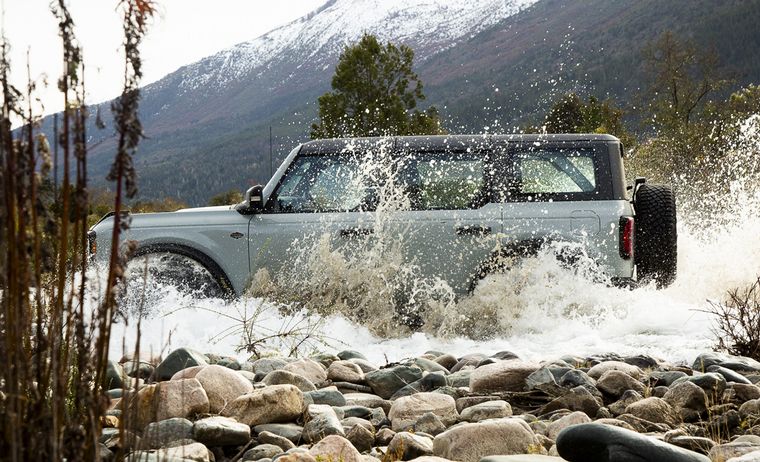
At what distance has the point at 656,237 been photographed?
7516mm

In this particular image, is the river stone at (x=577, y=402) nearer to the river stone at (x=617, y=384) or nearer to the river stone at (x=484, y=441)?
the river stone at (x=617, y=384)

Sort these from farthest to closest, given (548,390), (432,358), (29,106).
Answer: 1. (432,358)
2. (548,390)
3. (29,106)

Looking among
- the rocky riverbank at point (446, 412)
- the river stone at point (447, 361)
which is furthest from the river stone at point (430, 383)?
the river stone at point (447, 361)

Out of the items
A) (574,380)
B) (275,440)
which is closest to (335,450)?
(275,440)

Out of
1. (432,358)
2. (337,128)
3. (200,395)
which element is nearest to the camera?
(200,395)

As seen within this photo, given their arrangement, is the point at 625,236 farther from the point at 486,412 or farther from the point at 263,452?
the point at 263,452

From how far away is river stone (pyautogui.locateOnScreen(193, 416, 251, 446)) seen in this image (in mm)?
3463

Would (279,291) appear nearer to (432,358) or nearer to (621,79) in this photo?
(432,358)

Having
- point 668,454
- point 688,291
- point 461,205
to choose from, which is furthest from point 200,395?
point 688,291

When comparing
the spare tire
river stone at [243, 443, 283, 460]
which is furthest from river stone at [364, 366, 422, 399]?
the spare tire

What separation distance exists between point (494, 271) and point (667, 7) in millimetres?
146725

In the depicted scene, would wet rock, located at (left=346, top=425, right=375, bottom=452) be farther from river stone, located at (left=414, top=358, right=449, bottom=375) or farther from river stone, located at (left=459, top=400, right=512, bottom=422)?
river stone, located at (left=414, top=358, right=449, bottom=375)

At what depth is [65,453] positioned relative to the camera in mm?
2029

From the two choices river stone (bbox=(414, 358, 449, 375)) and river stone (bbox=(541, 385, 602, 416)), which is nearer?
river stone (bbox=(541, 385, 602, 416))
